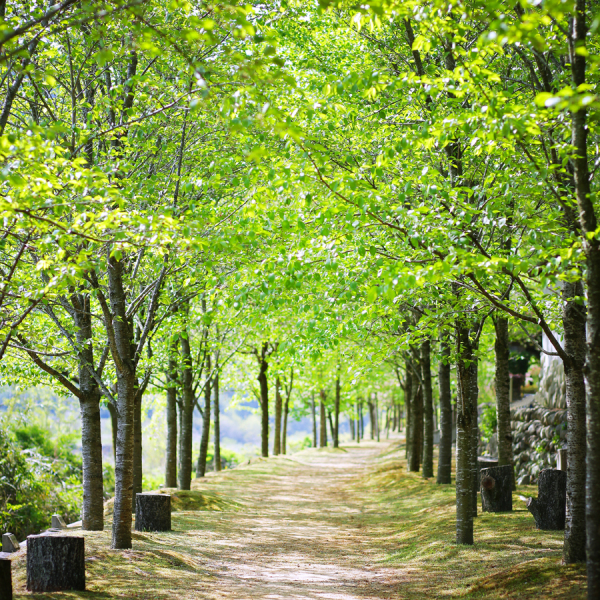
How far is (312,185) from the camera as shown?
9891 mm

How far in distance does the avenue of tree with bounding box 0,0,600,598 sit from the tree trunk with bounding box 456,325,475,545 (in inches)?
1.4

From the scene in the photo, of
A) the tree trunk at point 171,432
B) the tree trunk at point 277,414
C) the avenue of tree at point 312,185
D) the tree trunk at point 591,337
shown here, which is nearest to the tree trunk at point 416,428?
the avenue of tree at point 312,185

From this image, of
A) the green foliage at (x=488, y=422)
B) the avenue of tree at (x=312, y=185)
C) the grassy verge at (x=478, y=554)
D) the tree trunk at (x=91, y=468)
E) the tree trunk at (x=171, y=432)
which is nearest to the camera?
the avenue of tree at (x=312, y=185)

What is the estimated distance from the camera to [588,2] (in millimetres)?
7410

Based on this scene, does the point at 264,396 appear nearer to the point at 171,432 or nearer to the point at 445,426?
the point at 171,432

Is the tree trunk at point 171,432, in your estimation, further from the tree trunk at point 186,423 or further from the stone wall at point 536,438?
the stone wall at point 536,438

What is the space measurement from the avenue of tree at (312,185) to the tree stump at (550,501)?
1208 mm

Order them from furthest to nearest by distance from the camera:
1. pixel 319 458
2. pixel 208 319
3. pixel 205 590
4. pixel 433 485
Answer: pixel 319 458 < pixel 433 485 < pixel 205 590 < pixel 208 319

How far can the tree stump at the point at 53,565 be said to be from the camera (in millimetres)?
6906

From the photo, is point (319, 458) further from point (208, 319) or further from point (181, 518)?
point (208, 319)

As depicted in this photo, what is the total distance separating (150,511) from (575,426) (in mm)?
8138

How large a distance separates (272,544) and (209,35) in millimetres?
9857

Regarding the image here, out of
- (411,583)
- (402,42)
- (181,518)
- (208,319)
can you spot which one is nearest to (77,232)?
(208,319)

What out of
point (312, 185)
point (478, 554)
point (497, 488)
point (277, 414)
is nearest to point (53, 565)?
point (478, 554)
